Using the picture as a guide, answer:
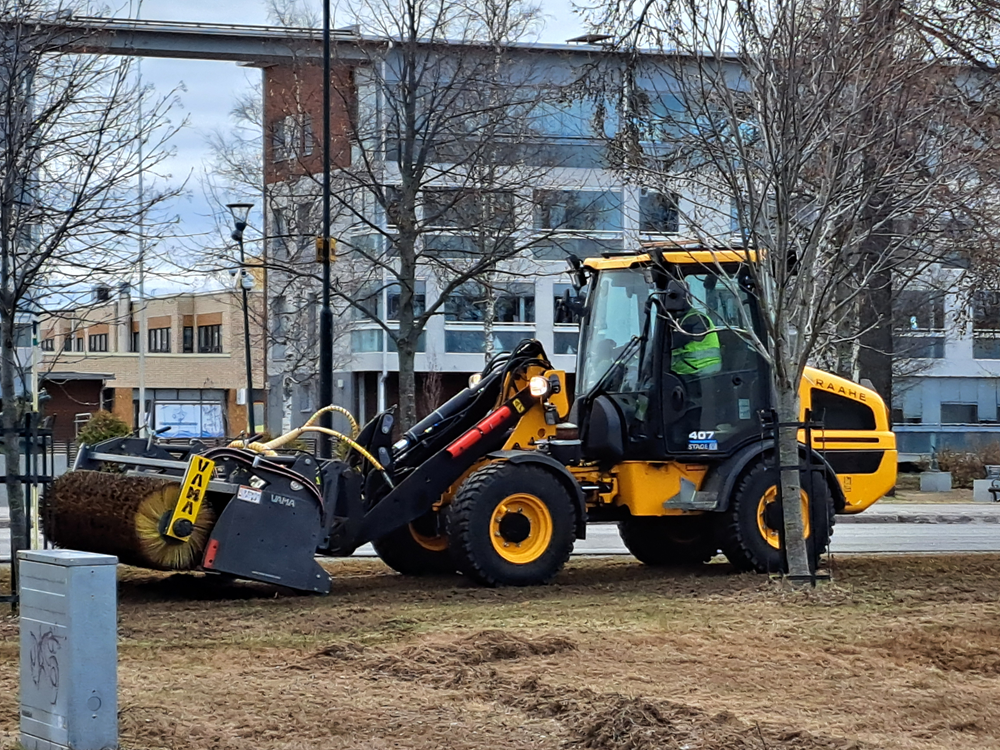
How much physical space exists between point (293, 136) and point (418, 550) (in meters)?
14.8

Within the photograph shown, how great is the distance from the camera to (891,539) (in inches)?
814

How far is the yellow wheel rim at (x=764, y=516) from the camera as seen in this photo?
45.3ft

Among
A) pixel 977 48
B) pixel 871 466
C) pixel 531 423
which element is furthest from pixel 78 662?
pixel 977 48

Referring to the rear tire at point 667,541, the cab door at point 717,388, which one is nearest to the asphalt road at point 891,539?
the rear tire at point 667,541

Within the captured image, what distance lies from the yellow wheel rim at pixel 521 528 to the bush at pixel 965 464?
74.4ft

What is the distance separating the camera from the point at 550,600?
12.3 meters

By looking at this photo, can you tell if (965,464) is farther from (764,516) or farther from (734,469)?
(734,469)

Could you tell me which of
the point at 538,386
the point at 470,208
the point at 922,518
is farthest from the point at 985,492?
the point at 538,386

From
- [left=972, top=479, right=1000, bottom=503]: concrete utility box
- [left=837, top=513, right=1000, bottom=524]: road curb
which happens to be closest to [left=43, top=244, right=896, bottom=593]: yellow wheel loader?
[left=837, top=513, right=1000, bottom=524]: road curb

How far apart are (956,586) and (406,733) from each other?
292 inches

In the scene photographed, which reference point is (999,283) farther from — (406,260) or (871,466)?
(406,260)

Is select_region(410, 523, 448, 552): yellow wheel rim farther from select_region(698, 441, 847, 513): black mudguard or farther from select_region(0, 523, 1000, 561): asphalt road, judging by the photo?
select_region(0, 523, 1000, 561): asphalt road

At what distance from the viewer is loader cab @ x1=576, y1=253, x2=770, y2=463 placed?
44.9 ft

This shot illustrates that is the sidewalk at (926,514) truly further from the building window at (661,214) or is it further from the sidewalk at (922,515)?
the building window at (661,214)
